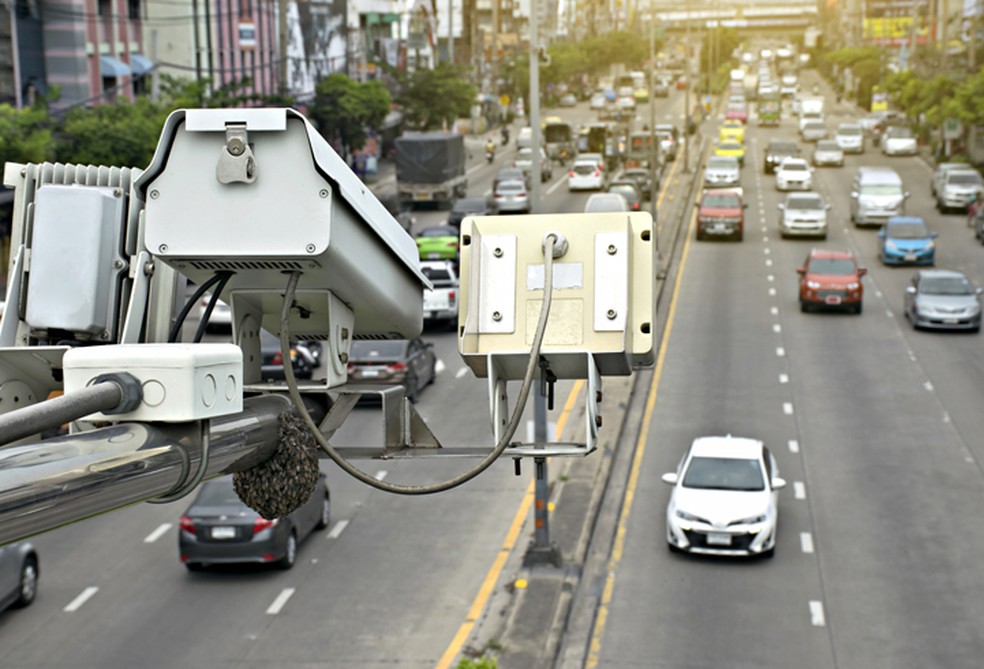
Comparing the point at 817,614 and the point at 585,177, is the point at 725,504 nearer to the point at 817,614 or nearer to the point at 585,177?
the point at 817,614

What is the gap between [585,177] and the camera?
246 ft

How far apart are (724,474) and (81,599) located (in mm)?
10331

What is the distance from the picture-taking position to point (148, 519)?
1064 inches

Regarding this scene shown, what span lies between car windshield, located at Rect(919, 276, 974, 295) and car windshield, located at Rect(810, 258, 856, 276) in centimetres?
243

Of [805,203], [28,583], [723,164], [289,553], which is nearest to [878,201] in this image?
[805,203]

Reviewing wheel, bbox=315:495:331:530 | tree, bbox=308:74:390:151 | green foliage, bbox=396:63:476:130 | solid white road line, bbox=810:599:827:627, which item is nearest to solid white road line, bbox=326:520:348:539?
wheel, bbox=315:495:331:530

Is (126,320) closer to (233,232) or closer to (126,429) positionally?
(233,232)

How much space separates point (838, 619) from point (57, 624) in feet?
35.9

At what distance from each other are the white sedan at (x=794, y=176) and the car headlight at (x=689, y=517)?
161ft

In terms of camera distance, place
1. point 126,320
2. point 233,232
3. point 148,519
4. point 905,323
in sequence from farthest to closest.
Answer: point 905,323, point 148,519, point 126,320, point 233,232

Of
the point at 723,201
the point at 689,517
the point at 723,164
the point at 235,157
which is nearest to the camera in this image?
the point at 235,157

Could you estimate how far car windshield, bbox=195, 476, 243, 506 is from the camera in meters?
23.5

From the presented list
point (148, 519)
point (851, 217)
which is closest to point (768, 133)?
point (851, 217)

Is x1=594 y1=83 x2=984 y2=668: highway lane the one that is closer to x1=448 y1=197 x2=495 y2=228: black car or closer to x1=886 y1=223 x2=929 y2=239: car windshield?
x1=886 y1=223 x2=929 y2=239: car windshield
